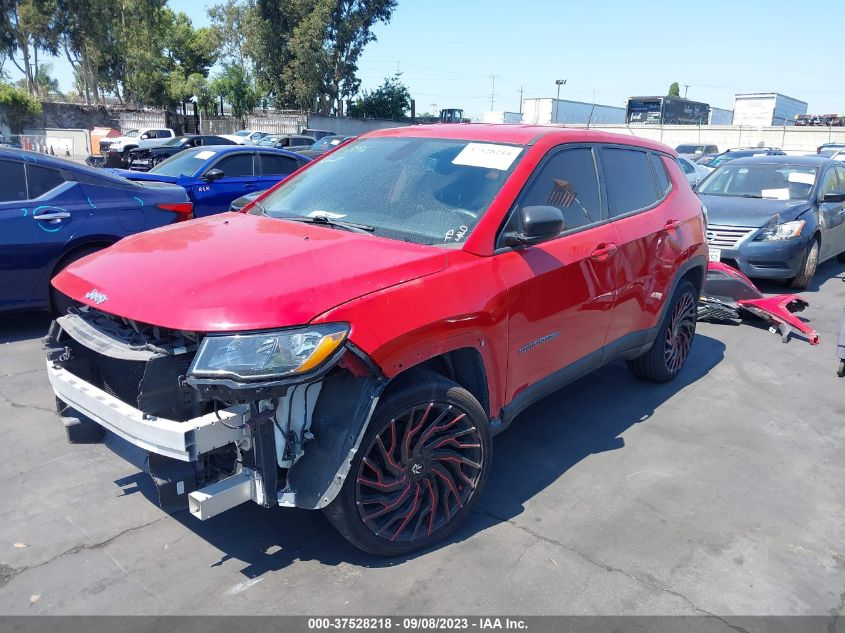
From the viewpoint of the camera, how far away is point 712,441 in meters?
4.48

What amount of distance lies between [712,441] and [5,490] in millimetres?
4280

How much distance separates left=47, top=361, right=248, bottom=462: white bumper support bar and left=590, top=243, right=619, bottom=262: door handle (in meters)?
2.33

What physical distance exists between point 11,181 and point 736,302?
7.29 metres

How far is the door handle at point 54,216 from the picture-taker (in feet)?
19.4

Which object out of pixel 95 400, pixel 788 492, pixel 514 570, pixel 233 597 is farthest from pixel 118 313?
pixel 788 492

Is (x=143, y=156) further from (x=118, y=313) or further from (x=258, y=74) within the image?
(x=258, y=74)

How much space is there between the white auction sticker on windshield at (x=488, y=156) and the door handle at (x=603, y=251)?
78 centimetres

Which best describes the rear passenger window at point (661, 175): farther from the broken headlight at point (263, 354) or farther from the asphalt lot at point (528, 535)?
the broken headlight at point (263, 354)

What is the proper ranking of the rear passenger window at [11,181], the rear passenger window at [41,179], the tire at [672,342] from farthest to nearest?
1. the rear passenger window at [41,179]
2. the rear passenger window at [11,181]
3. the tire at [672,342]

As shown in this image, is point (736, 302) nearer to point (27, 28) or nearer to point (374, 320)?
point (374, 320)

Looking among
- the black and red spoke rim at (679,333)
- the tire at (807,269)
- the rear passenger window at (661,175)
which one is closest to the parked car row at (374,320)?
the rear passenger window at (661,175)

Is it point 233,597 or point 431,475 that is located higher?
point 431,475

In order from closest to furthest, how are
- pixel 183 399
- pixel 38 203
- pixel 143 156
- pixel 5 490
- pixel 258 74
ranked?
1. pixel 183 399
2. pixel 5 490
3. pixel 38 203
4. pixel 143 156
5. pixel 258 74

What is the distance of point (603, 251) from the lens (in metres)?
4.05
